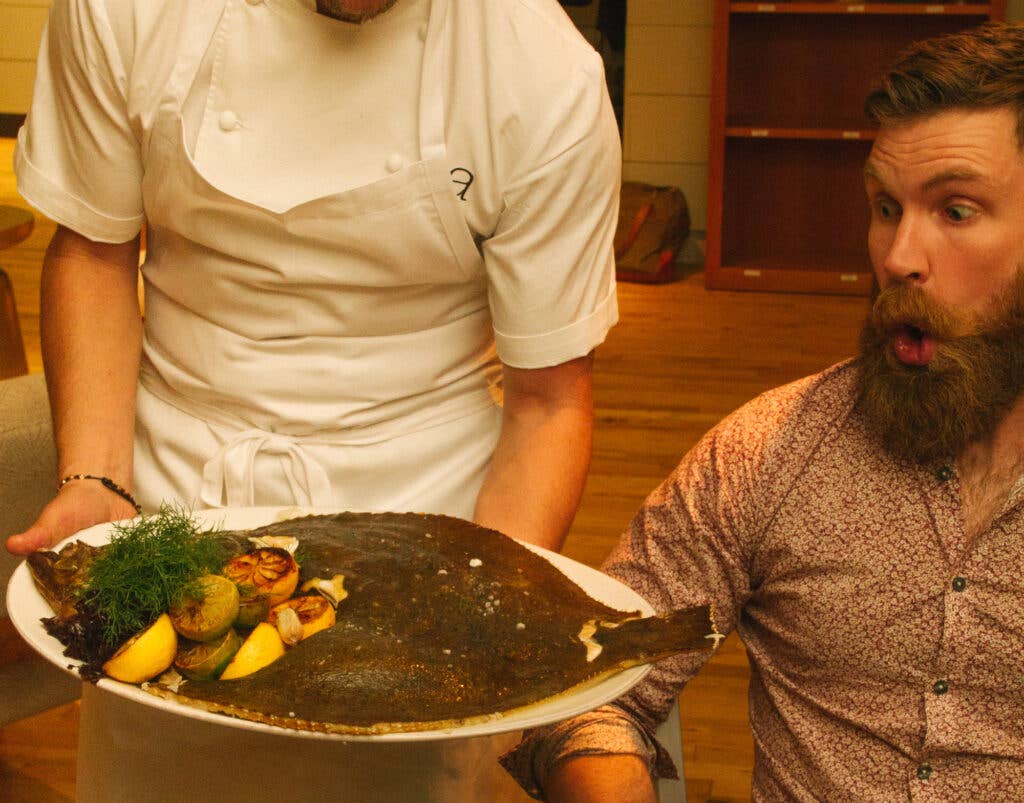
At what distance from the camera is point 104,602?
1051 mm

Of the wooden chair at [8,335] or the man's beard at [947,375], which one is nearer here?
the man's beard at [947,375]

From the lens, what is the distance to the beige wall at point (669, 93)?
658 cm

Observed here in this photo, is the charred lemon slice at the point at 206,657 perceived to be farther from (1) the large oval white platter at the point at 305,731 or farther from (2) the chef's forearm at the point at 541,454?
(2) the chef's forearm at the point at 541,454

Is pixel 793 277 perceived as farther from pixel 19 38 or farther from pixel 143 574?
pixel 19 38

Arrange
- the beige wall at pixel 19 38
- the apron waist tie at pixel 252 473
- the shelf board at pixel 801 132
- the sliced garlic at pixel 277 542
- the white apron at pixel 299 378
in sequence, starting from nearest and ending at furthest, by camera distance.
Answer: the sliced garlic at pixel 277 542 < the white apron at pixel 299 378 < the apron waist tie at pixel 252 473 < the shelf board at pixel 801 132 < the beige wall at pixel 19 38

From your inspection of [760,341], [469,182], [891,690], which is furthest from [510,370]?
[760,341]

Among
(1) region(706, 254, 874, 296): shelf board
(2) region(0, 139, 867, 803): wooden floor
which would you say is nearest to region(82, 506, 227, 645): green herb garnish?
(2) region(0, 139, 867, 803): wooden floor

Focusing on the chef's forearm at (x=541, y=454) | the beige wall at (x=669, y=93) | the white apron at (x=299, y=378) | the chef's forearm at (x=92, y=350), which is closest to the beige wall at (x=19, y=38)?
the beige wall at (x=669, y=93)

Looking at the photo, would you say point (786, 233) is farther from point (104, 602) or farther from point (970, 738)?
point (104, 602)

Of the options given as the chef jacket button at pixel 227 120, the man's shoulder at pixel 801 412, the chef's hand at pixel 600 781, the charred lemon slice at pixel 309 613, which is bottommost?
the chef's hand at pixel 600 781

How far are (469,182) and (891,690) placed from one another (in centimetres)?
72

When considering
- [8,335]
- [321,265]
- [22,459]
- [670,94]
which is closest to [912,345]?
[321,265]

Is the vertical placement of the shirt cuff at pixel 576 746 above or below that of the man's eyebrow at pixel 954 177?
below

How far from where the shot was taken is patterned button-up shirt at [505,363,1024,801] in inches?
57.3
